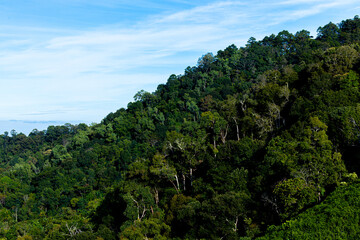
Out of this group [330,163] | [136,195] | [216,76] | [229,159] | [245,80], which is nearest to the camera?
[330,163]

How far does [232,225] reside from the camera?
23969 mm

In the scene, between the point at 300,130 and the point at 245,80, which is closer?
the point at 300,130

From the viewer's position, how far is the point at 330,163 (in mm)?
22109

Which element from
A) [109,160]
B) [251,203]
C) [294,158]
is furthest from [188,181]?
[109,160]

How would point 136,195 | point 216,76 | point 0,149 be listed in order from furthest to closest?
point 0,149
point 216,76
point 136,195

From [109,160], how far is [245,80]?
158ft

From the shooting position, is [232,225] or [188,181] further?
[188,181]

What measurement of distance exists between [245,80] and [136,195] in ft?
239

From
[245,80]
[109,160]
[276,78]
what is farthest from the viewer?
[245,80]

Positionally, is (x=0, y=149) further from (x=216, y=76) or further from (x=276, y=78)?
(x=276, y=78)

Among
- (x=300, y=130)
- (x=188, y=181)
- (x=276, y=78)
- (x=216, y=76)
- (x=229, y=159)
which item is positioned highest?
(x=216, y=76)

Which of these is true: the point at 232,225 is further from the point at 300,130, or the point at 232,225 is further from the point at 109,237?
the point at 109,237

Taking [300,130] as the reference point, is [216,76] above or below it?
above

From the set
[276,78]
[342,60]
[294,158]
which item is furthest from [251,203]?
[276,78]
